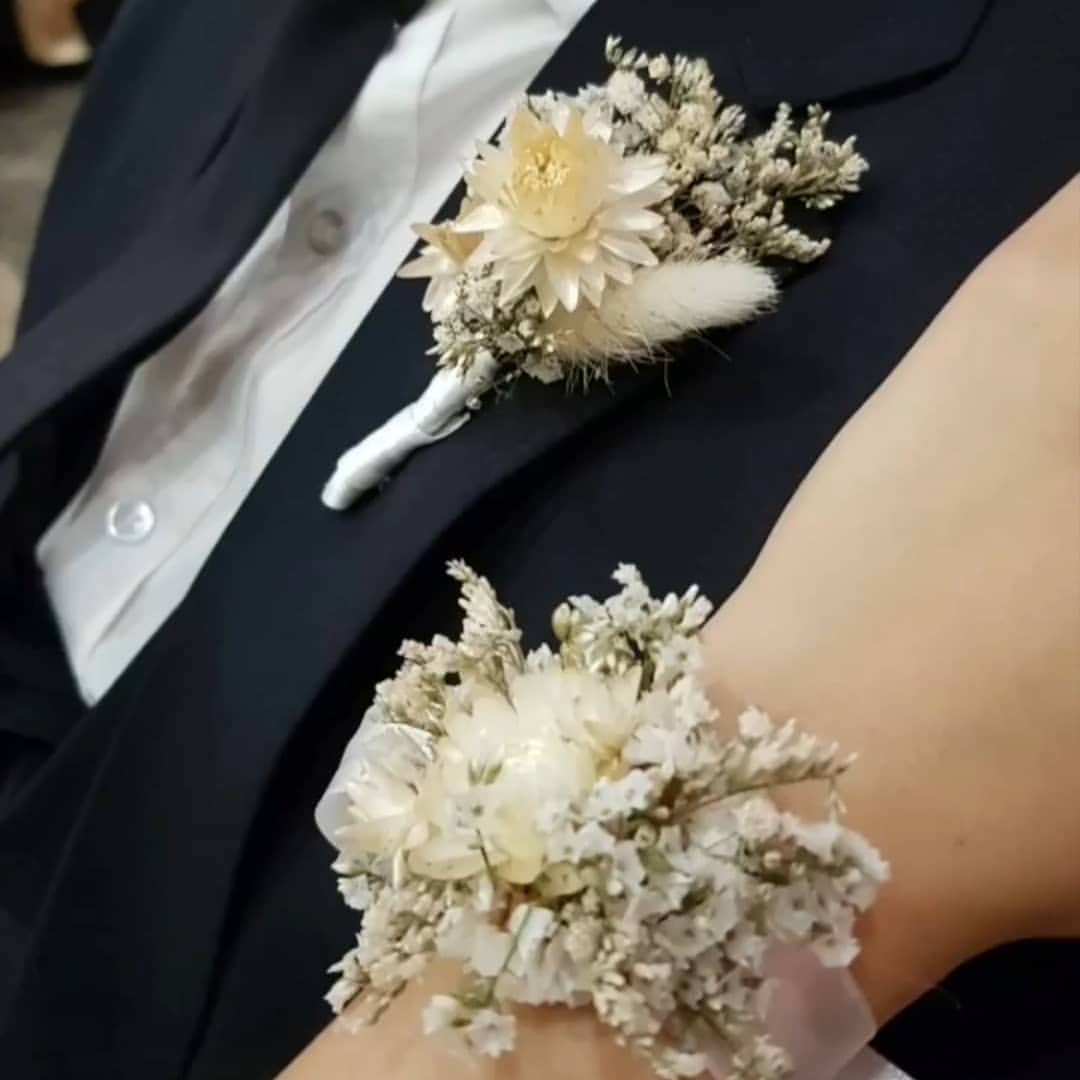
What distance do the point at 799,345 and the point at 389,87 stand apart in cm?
28

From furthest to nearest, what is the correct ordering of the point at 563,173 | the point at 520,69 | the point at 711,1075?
1. the point at 520,69
2. the point at 563,173
3. the point at 711,1075

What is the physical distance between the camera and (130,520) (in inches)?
34.9

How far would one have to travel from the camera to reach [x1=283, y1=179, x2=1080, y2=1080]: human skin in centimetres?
51

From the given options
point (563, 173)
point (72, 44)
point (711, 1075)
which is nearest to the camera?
point (711, 1075)

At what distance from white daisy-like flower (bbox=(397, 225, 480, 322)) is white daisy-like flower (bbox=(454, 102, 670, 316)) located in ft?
0.05

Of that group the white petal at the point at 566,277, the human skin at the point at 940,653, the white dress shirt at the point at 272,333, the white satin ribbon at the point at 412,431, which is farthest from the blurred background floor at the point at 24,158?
the human skin at the point at 940,653

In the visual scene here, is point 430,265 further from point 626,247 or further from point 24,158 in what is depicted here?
point 24,158

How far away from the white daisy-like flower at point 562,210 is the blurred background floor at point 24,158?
2.41ft

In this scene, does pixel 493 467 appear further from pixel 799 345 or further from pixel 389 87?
pixel 389 87

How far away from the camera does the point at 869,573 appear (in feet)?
1.75

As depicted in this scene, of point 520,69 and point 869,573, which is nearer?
point 869,573

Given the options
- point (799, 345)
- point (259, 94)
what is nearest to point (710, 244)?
point (799, 345)

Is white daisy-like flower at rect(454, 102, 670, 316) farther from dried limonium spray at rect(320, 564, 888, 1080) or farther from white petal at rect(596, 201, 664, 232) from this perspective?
dried limonium spray at rect(320, 564, 888, 1080)

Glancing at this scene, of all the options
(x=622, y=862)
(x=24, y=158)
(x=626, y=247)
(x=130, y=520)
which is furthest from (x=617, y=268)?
(x=24, y=158)
